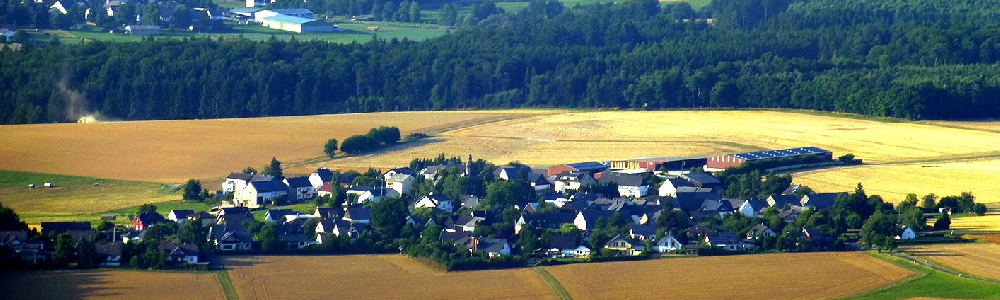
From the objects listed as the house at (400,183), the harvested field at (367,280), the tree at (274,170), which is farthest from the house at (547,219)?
the tree at (274,170)

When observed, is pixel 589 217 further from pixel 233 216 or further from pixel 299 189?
pixel 299 189

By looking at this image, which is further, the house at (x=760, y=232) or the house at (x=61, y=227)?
the house at (x=760, y=232)

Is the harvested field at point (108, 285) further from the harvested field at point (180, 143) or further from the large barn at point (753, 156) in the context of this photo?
the large barn at point (753, 156)

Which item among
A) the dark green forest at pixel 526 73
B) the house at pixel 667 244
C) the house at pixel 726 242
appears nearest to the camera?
the house at pixel 667 244

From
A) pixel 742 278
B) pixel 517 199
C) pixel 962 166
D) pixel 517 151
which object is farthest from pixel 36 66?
pixel 742 278

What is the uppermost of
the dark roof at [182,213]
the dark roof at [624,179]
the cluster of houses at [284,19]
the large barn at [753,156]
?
the cluster of houses at [284,19]

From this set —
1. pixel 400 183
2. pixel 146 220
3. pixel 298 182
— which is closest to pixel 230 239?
pixel 146 220
